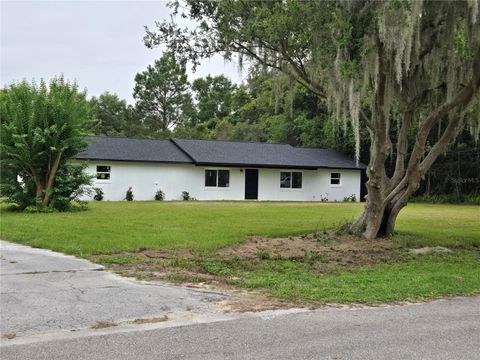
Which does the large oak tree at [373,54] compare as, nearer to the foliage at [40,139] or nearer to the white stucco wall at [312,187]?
the foliage at [40,139]

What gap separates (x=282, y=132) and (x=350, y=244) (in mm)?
30436

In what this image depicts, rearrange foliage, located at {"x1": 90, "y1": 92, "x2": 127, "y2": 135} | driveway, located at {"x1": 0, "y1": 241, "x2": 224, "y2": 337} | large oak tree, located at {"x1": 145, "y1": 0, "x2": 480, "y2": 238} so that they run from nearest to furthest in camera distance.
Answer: driveway, located at {"x1": 0, "y1": 241, "x2": 224, "y2": 337} → large oak tree, located at {"x1": 145, "y1": 0, "x2": 480, "y2": 238} → foliage, located at {"x1": 90, "y1": 92, "x2": 127, "y2": 135}

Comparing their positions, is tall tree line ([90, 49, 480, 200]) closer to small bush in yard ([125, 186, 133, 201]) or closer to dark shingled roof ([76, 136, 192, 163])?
dark shingled roof ([76, 136, 192, 163])

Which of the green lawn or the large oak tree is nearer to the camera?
the green lawn

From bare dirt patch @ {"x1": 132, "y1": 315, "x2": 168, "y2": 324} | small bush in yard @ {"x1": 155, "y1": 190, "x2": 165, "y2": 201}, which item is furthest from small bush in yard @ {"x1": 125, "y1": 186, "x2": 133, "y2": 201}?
bare dirt patch @ {"x1": 132, "y1": 315, "x2": 168, "y2": 324}

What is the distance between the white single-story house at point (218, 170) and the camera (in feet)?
89.9

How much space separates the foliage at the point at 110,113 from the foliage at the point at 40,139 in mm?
36678

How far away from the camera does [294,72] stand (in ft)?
42.4

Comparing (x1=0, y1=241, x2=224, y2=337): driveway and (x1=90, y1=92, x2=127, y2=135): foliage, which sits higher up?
(x1=90, y1=92, x2=127, y2=135): foliage

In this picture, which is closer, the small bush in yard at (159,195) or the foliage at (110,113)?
the small bush in yard at (159,195)

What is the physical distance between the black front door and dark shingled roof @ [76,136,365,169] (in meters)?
0.82

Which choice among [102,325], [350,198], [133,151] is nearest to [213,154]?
[133,151]

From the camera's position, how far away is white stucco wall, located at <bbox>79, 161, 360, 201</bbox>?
27.3 meters

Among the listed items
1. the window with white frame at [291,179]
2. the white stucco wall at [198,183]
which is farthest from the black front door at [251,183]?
the window with white frame at [291,179]
